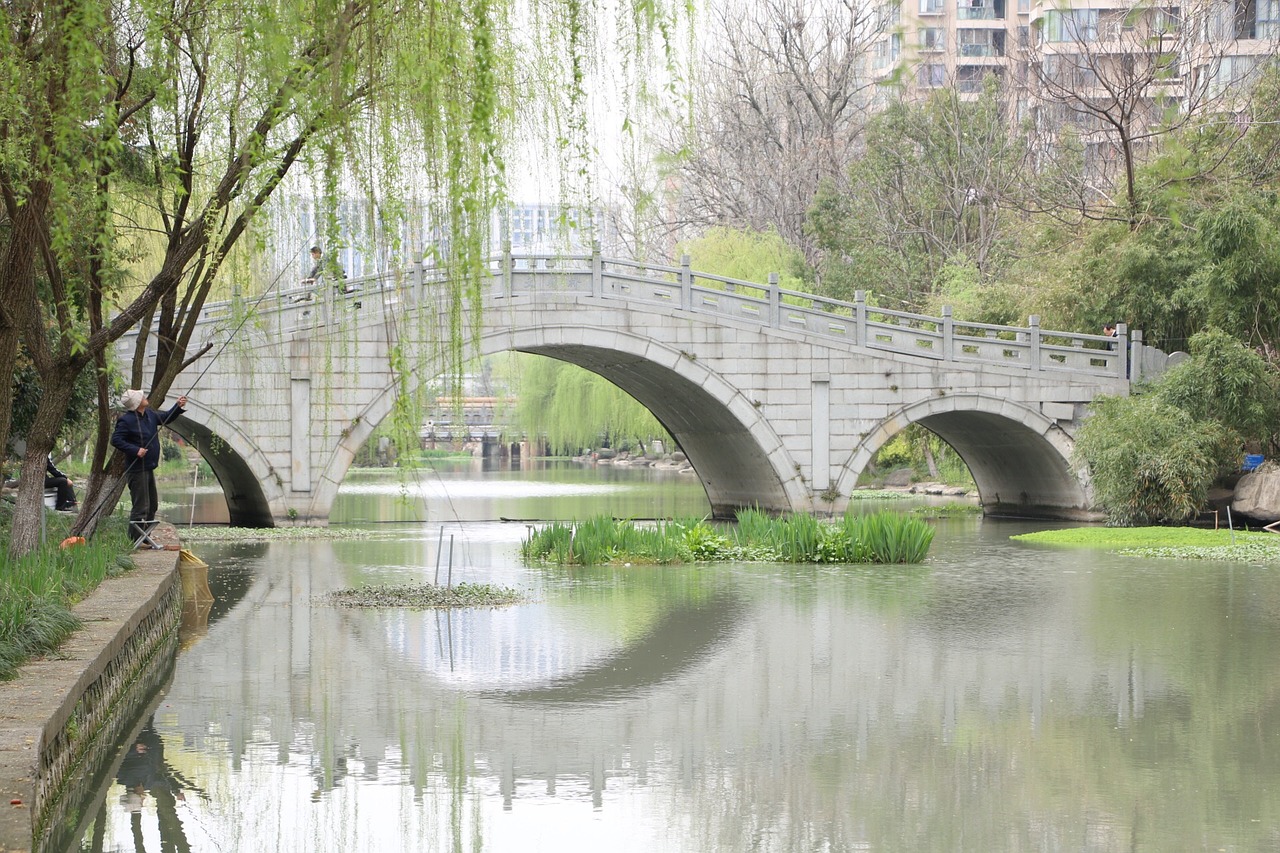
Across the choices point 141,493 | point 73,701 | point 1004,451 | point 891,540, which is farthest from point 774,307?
point 73,701

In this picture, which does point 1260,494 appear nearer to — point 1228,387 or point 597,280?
point 1228,387

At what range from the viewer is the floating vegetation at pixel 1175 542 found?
15359 mm

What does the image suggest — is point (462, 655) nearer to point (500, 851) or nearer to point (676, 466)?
point (500, 851)

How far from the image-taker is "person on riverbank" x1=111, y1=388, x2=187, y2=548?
10844 mm

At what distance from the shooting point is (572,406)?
37500 mm

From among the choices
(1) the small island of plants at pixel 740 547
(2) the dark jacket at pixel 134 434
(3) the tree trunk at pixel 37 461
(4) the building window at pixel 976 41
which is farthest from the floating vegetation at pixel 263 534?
(4) the building window at pixel 976 41

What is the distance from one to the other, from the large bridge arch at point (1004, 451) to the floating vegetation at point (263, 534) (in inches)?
269

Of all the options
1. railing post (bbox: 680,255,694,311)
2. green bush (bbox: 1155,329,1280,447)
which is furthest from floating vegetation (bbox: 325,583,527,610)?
green bush (bbox: 1155,329,1280,447)

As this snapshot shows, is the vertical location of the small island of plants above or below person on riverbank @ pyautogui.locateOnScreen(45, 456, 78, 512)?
below

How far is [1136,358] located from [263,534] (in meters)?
12.1

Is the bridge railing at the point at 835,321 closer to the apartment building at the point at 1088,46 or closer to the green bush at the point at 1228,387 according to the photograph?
the green bush at the point at 1228,387

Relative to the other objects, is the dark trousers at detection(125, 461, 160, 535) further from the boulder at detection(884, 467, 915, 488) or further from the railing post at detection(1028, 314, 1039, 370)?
the boulder at detection(884, 467, 915, 488)

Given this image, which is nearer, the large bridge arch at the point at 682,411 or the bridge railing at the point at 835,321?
the large bridge arch at the point at 682,411

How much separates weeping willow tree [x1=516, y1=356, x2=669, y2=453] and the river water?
2208 cm
